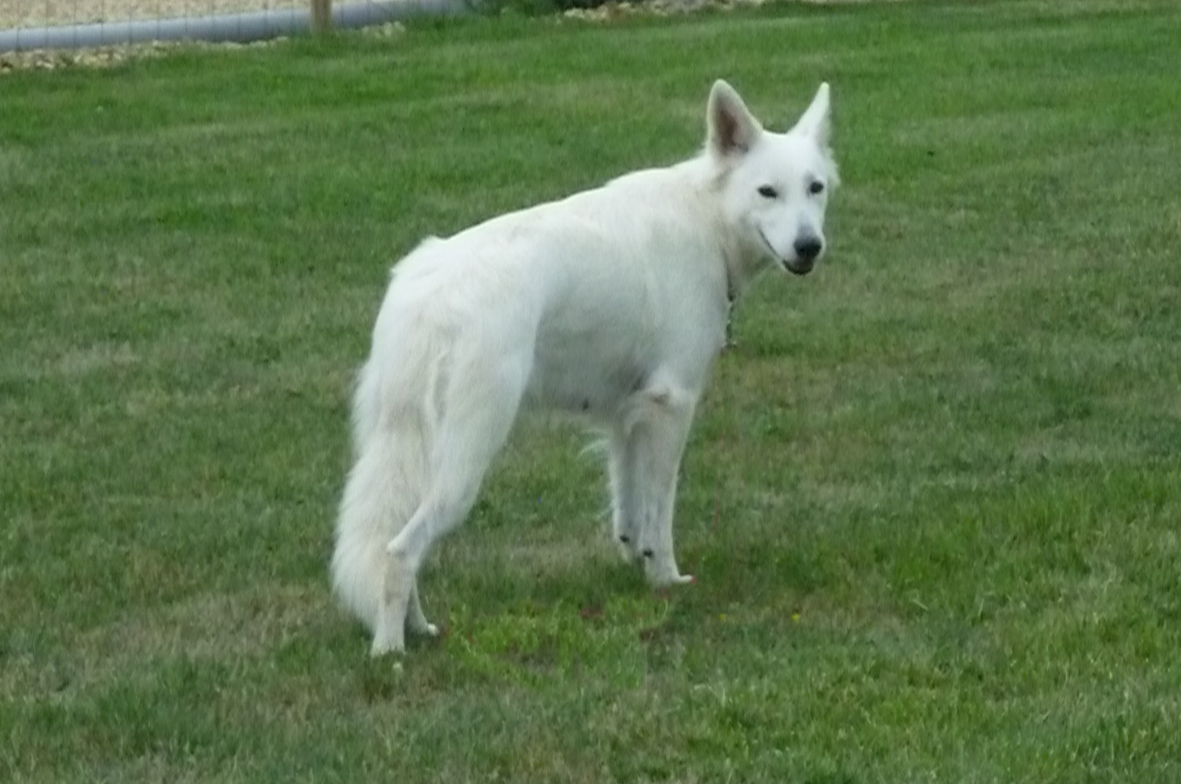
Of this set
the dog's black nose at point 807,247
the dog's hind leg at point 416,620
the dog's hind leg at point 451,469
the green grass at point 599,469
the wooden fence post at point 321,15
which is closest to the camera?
the green grass at point 599,469

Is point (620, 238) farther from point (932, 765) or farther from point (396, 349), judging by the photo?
point (932, 765)

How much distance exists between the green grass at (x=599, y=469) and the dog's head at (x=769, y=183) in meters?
1.01

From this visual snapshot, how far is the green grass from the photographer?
556 cm

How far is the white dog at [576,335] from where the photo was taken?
6.14 meters

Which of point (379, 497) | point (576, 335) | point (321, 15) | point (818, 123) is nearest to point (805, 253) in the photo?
point (818, 123)

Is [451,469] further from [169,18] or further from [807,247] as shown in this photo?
[169,18]

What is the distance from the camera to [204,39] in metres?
19.6

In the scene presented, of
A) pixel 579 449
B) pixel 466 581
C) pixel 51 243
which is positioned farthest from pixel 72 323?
pixel 466 581

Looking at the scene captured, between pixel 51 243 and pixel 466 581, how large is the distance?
6.02 meters

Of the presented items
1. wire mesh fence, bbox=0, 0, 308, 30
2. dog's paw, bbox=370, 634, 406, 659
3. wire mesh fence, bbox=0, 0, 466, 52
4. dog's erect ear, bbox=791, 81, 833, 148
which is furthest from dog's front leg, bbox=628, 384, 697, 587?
wire mesh fence, bbox=0, 0, 308, 30

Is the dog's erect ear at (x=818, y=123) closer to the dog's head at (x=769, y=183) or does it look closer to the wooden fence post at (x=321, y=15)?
the dog's head at (x=769, y=183)

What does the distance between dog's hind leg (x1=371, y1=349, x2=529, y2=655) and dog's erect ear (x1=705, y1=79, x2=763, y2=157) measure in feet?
4.13

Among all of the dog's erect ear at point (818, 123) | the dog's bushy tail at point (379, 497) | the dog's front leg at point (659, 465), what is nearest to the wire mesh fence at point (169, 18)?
the dog's erect ear at point (818, 123)

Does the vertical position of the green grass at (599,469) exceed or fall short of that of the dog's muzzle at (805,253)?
it falls short
